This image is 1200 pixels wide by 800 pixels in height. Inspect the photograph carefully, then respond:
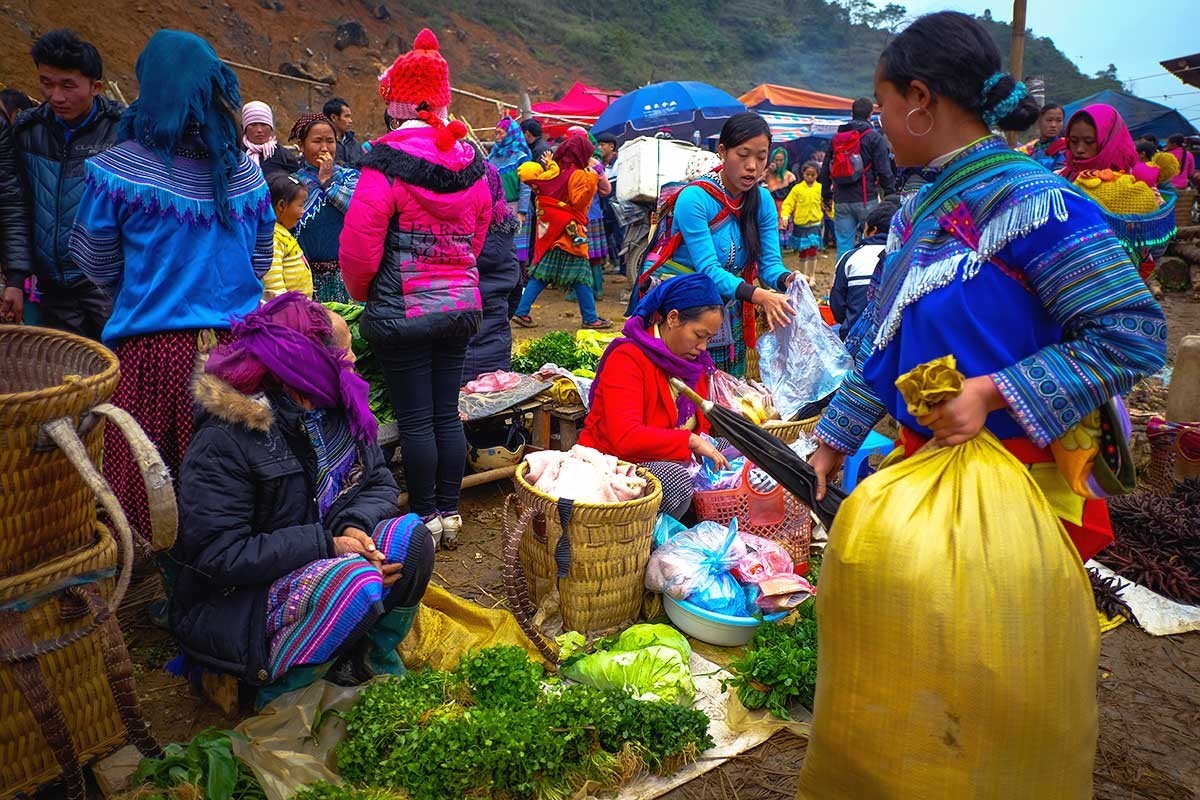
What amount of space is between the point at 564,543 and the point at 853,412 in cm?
161

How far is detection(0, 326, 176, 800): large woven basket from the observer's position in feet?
7.18

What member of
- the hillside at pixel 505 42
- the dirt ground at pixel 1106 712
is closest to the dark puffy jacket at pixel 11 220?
the dirt ground at pixel 1106 712

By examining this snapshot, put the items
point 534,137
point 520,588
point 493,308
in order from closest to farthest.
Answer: point 520,588
point 493,308
point 534,137

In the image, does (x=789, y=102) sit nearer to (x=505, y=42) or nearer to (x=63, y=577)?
(x=505, y=42)

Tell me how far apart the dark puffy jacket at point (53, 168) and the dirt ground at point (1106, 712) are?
170 cm

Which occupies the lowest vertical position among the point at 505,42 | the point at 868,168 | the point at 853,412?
the point at 853,412

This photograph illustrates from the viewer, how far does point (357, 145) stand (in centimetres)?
720

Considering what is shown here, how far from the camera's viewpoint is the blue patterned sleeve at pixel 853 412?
6.92 feet

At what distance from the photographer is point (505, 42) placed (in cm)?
3850

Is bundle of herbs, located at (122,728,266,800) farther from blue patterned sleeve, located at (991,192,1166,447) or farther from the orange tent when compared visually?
the orange tent

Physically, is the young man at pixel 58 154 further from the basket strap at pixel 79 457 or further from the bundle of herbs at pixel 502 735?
the bundle of herbs at pixel 502 735

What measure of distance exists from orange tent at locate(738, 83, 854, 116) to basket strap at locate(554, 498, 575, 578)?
21.1 meters

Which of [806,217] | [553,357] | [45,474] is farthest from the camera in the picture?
[806,217]

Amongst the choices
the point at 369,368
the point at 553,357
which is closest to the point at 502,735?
the point at 369,368
